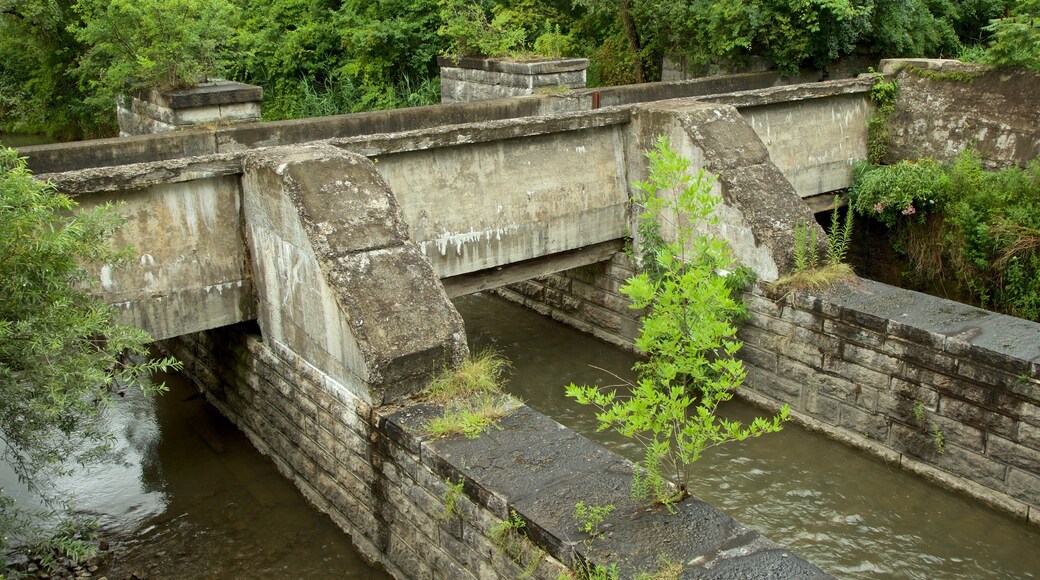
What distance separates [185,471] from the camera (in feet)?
25.9

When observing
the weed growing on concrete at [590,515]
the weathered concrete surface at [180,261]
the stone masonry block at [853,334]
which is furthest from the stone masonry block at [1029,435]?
the weathered concrete surface at [180,261]

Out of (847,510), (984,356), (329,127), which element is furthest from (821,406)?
(329,127)

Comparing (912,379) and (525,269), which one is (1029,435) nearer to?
(912,379)

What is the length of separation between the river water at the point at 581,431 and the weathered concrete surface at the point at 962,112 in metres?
4.40

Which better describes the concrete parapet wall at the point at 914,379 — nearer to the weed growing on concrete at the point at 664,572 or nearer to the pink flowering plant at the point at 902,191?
the pink flowering plant at the point at 902,191

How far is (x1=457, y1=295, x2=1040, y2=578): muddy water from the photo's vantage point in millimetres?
Answer: 6328

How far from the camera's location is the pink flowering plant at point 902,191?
9.48 m

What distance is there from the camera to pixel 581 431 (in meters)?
8.21

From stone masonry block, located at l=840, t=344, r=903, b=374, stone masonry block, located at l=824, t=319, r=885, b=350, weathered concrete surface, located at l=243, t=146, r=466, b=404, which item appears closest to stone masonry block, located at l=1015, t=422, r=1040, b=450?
stone masonry block, located at l=840, t=344, r=903, b=374

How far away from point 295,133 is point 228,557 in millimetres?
4142

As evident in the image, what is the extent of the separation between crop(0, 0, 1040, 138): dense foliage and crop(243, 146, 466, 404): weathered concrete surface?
15.9ft

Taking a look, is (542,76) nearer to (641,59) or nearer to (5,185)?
(641,59)

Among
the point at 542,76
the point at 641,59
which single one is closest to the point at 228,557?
the point at 542,76

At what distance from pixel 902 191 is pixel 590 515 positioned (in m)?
6.74
